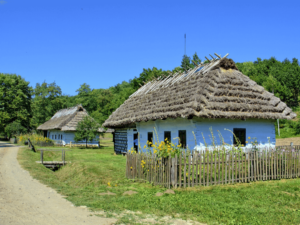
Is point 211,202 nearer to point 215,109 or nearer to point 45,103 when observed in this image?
point 215,109

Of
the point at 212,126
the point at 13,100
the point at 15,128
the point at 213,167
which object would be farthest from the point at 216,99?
the point at 13,100

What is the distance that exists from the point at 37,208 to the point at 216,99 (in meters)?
9.70

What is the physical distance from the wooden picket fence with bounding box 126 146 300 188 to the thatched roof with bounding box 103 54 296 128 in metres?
3.60

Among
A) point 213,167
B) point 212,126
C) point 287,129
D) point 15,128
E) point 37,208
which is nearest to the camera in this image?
point 37,208

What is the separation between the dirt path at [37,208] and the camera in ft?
18.2

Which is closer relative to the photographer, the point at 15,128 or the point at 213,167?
the point at 213,167

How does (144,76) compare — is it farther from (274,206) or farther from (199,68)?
(274,206)

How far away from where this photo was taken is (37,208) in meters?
6.61

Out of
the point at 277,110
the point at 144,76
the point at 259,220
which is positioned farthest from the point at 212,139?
the point at 144,76

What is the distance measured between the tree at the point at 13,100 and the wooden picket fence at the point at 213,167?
41414 millimetres

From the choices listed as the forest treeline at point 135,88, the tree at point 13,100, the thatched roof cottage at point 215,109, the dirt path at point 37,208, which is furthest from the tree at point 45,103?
the dirt path at point 37,208

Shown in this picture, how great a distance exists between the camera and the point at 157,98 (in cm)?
1695

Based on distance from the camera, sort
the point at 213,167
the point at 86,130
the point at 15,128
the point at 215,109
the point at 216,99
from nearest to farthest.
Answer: the point at 213,167 < the point at 215,109 < the point at 216,99 < the point at 86,130 < the point at 15,128

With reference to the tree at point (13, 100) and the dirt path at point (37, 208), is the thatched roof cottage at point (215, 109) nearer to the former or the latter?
the dirt path at point (37, 208)
